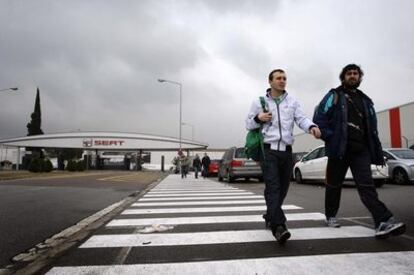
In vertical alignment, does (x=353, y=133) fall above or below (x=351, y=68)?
below

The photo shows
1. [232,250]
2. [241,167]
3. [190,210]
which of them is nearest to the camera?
[232,250]

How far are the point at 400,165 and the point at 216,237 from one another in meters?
12.0

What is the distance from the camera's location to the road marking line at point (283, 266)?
2994 millimetres

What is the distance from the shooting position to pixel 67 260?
3.48 m

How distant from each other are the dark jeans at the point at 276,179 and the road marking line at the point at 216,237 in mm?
312

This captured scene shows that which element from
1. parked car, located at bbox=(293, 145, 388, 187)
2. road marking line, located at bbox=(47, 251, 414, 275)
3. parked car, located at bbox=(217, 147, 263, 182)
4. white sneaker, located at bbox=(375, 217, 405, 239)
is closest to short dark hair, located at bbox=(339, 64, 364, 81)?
white sneaker, located at bbox=(375, 217, 405, 239)

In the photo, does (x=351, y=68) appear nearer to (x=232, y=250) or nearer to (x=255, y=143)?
(x=255, y=143)

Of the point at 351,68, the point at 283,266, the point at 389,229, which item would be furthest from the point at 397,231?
the point at 351,68

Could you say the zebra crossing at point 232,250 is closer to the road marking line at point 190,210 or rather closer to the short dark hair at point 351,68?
the road marking line at point 190,210

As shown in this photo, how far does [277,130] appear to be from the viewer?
4305 millimetres

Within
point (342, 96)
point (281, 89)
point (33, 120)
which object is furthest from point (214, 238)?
point (33, 120)

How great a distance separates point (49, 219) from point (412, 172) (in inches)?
489

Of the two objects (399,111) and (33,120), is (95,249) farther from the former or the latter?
(33,120)

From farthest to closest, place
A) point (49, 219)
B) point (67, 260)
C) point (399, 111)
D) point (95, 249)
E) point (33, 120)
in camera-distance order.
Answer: point (33, 120) → point (399, 111) → point (49, 219) → point (95, 249) → point (67, 260)
